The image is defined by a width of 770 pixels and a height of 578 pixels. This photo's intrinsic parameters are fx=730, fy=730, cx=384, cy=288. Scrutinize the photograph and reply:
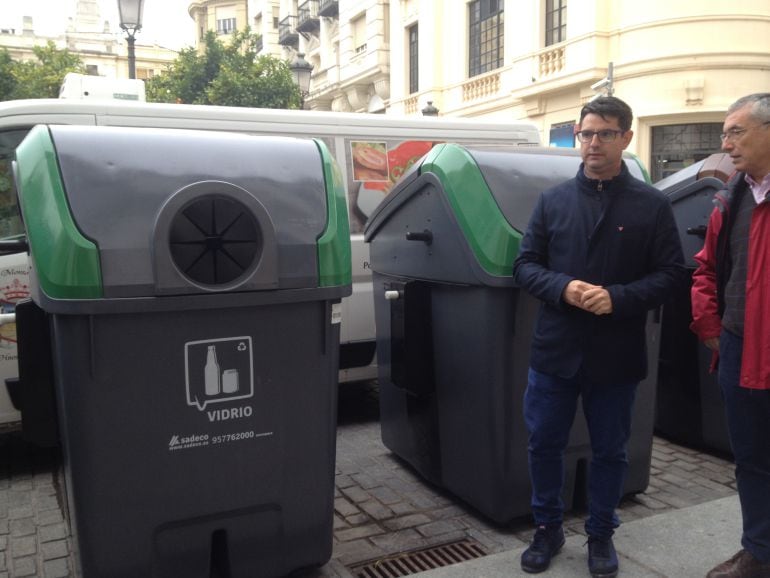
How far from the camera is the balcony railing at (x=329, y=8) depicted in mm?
31116

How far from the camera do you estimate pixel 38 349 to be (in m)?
2.69

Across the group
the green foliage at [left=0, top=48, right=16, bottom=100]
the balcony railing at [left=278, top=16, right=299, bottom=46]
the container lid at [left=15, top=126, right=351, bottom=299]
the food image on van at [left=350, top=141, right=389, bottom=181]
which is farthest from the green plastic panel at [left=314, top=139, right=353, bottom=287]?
the balcony railing at [left=278, top=16, right=299, bottom=46]

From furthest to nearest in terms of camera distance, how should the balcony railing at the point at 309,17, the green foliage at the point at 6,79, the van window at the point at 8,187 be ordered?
the balcony railing at the point at 309,17
the green foliage at the point at 6,79
the van window at the point at 8,187

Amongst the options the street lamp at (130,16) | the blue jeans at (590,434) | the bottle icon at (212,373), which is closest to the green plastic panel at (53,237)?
the bottle icon at (212,373)

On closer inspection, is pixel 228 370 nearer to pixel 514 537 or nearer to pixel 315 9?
pixel 514 537

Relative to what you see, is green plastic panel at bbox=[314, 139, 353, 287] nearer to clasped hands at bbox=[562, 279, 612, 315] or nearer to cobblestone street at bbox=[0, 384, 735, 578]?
clasped hands at bbox=[562, 279, 612, 315]

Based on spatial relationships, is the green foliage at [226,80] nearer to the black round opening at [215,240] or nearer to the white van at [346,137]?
the white van at [346,137]

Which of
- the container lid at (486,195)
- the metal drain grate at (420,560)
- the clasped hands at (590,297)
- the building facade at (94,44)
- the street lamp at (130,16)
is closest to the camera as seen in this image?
the clasped hands at (590,297)

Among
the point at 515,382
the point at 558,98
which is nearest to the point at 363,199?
the point at 515,382

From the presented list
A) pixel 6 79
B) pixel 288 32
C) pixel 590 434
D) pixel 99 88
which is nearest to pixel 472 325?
pixel 590 434

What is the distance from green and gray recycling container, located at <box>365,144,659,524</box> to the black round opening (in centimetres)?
103

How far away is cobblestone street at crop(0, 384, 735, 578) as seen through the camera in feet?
10.3

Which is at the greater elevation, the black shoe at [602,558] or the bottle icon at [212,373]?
the bottle icon at [212,373]

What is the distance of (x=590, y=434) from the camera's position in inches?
111
